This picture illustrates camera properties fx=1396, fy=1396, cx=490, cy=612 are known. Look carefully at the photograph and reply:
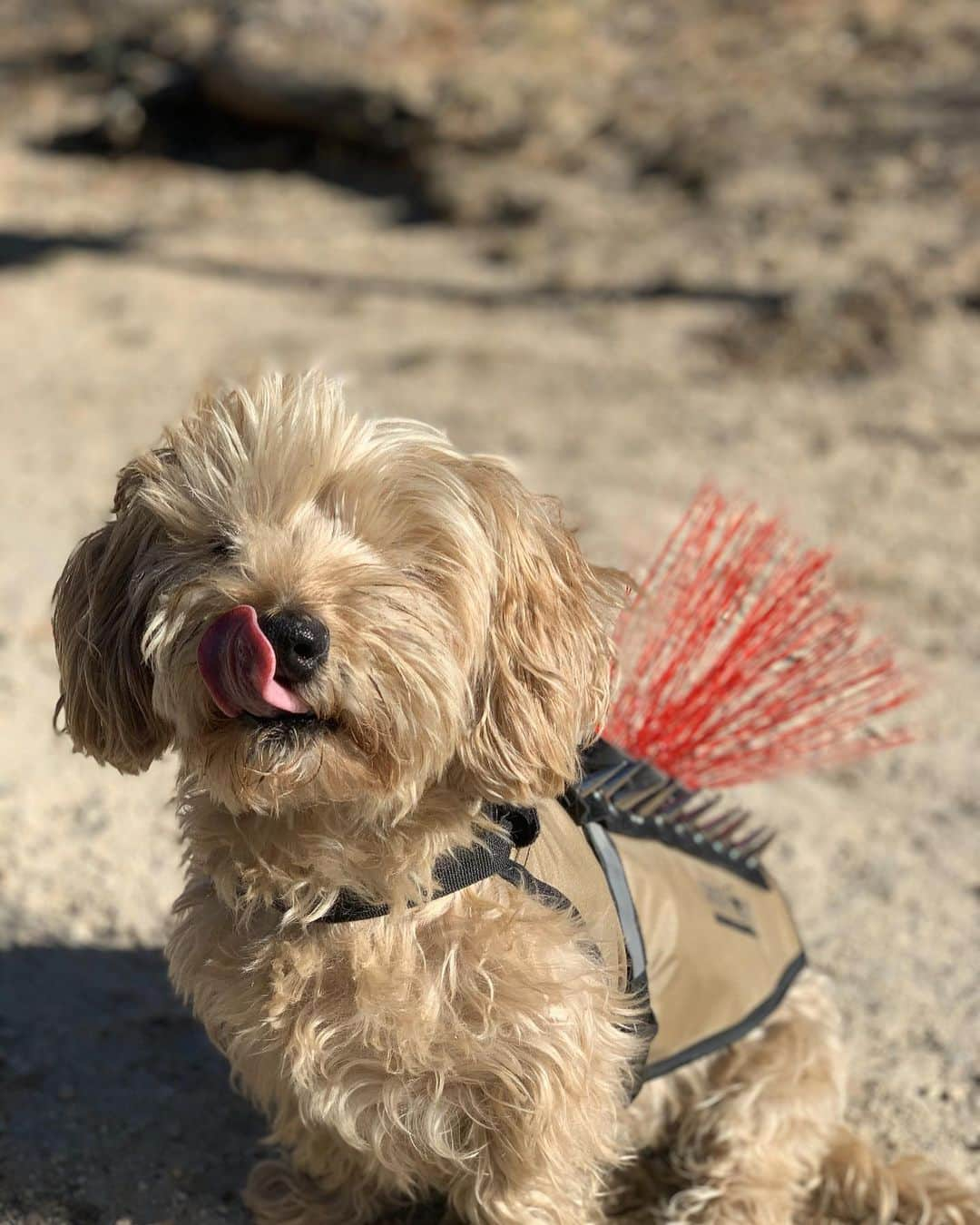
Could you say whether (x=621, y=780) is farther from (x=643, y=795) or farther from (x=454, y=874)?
(x=454, y=874)

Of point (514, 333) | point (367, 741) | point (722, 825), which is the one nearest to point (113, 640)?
point (367, 741)

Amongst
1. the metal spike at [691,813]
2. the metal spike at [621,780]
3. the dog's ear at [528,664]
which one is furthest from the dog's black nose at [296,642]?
the metal spike at [691,813]

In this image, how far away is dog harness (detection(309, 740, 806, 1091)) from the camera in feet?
7.71

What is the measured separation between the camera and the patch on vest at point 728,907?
9.27 ft

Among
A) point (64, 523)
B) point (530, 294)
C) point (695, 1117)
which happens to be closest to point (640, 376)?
point (530, 294)

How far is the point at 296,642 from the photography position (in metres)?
2.02

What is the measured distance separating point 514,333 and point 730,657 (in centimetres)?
547

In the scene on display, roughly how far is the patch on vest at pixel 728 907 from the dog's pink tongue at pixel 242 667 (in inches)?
44.6

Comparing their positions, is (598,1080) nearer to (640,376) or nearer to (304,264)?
(640,376)

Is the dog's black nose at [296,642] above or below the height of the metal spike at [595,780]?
above

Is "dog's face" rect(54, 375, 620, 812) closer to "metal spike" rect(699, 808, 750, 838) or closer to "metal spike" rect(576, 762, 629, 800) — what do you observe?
"metal spike" rect(576, 762, 629, 800)

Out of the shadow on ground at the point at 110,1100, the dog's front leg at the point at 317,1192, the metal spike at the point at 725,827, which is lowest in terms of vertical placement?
the shadow on ground at the point at 110,1100

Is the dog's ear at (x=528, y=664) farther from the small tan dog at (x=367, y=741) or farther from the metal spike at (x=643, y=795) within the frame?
the metal spike at (x=643, y=795)

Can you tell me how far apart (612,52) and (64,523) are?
7240 millimetres
